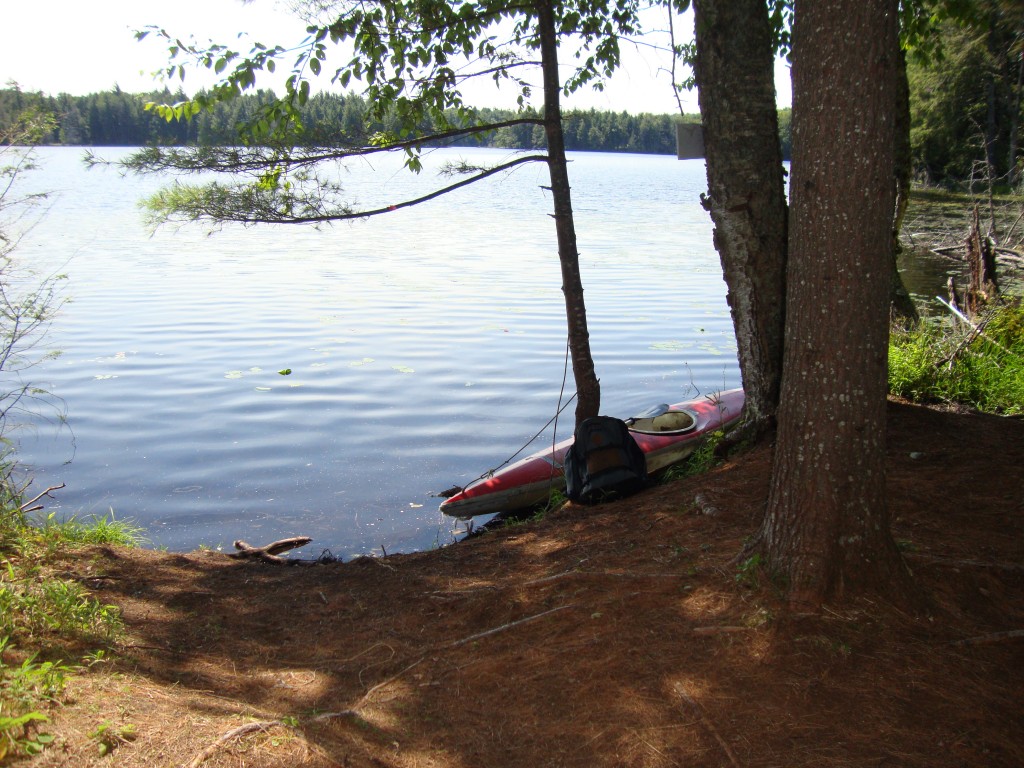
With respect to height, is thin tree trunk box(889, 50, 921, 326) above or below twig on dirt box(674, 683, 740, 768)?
above

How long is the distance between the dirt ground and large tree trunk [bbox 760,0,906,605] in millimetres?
243

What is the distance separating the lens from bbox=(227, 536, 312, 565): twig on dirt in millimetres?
5684

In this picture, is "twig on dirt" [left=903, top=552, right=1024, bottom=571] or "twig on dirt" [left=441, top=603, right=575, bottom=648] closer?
"twig on dirt" [left=903, top=552, right=1024, bottom=571]

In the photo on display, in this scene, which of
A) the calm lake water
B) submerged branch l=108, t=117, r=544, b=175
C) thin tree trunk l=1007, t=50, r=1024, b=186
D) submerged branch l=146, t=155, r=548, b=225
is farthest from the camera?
thin tree trunk l=1007, t=50, r=1024, b=186

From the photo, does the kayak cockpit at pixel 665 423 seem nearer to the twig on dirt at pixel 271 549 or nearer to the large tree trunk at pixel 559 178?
the large tree trunk at pixel 559 178

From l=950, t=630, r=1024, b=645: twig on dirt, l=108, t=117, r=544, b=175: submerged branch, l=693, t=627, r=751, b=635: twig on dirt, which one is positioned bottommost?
l=950, t=630, r=1024, b=645: twig on dirt

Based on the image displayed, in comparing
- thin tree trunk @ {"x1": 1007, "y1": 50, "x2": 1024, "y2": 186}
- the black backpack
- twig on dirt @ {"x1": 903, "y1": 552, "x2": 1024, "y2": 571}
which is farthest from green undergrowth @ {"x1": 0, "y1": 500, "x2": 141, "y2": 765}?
thin tree trunk @ {"x1": 1007, "y1": 50, "x2": 1024, "y2": 186}

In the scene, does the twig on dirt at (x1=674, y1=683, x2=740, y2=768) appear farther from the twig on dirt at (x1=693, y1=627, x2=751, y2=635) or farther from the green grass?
the green grass

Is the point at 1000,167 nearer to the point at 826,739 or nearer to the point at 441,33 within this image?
the point at 441,33

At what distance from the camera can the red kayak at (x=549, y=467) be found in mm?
6707

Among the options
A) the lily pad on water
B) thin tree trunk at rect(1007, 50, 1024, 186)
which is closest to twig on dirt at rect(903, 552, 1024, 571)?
thin tree trunk at rect(1007, 50, 1024, 186)

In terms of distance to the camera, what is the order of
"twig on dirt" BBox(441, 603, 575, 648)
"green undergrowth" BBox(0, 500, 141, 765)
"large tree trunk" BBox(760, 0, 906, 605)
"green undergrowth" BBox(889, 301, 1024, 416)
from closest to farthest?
1. "green undergrowth" BBox(0, 500, 141, 765)
2. "large tree trunk" BBox(760, 0, 906, 605)
3. "twig on dirt" BBox(441, 603, 575, 648)
4. "green undergrowth" BBox(889, 301, 1024, 416)

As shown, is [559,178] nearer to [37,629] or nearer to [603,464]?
[603,464]

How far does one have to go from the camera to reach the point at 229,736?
2402 mm
